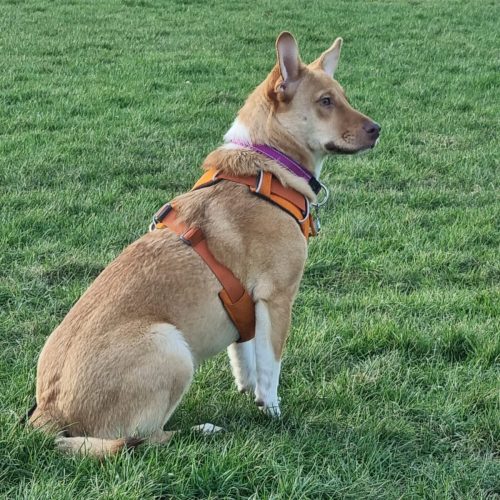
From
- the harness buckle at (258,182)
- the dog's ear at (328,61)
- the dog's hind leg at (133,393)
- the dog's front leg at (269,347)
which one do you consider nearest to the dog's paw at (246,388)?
the dog's front leg at (269,347)

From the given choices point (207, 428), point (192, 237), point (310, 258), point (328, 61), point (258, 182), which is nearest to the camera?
point (207, 428)

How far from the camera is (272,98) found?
4129 mm

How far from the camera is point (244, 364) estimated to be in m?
4.15

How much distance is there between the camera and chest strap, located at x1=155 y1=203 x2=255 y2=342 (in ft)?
A: 12.1

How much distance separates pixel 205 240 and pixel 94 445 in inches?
48.3

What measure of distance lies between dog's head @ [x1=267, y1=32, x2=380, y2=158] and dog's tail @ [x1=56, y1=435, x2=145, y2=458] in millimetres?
2041

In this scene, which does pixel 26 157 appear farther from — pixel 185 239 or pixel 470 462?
pixel 470 462

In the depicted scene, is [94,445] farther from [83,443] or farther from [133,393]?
[133,393]

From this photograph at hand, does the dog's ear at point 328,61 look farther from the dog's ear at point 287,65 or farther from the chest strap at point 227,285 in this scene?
the chest strap at point 227,285

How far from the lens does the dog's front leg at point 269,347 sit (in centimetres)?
376

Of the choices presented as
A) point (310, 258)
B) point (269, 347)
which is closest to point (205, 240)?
point (269, 347)

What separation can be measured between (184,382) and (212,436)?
342 mm

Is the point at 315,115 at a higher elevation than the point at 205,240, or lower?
higher

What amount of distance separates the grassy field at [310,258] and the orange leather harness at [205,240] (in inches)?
23.7
